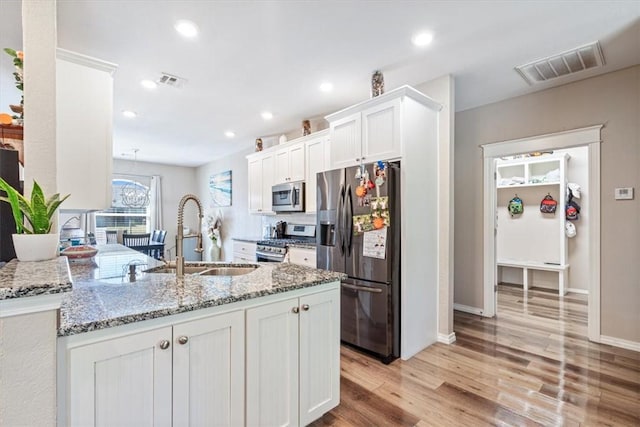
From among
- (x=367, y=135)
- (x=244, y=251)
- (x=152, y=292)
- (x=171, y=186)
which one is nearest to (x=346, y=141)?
(x=367, y=135)

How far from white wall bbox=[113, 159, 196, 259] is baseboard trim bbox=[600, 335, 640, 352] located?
Answer: 24.8ft

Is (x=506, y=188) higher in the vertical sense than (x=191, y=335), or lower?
higher

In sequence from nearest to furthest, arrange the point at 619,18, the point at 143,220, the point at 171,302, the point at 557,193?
the point at 171,302, the point at 619,18, the point at 557,193, the point at 143,220

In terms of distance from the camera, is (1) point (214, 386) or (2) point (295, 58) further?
(2) point (295, 58)

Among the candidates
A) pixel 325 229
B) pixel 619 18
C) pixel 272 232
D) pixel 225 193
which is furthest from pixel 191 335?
pixel 225 193

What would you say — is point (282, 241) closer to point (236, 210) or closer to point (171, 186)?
point (236, 210)

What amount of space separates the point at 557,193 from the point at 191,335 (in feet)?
19.2

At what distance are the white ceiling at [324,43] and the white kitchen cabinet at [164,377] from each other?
1.98m

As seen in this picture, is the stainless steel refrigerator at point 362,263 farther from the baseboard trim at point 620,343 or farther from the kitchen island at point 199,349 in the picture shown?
the baseboard trim at point 620,343

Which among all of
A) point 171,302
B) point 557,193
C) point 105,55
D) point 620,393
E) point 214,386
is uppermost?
point 105,55

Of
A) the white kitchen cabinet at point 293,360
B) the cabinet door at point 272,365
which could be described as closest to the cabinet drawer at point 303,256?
the white kitchen cabinet at point 293,360

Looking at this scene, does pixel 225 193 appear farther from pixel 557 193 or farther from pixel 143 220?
pixel 557 193

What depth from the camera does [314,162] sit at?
13.1 feet

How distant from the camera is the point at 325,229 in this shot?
122 inches
